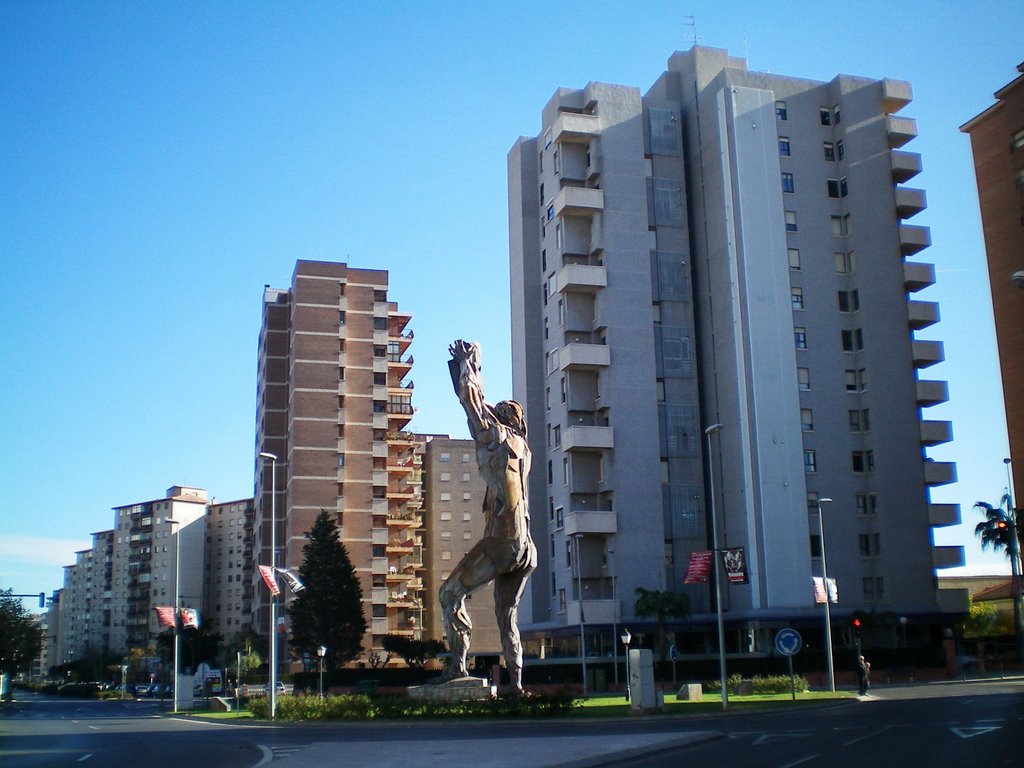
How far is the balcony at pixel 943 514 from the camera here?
73438mm

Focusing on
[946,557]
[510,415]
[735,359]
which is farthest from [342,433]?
[510,415]

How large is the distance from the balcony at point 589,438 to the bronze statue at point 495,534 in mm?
34092

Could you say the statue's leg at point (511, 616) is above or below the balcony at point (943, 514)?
below

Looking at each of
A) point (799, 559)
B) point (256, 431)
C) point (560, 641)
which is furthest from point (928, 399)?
point (256, 431)

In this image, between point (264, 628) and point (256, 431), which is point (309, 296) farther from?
point (264, 628)

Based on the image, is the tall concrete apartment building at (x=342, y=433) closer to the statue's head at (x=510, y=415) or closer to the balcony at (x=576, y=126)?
the balcony at (x=576, y=126)

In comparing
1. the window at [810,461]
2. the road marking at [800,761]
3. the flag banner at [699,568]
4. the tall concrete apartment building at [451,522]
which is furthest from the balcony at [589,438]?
the road marking at [800,761]

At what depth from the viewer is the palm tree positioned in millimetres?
66375

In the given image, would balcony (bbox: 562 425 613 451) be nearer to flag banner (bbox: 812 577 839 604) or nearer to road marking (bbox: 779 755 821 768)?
flag banner (bbox: 812 577 839 604)

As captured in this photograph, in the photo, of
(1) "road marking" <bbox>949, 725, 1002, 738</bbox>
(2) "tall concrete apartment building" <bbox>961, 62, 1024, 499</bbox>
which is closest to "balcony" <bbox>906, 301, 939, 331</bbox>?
(2) "tall concrete apartment building" <bbox>961, 62, 1024, 499</bbox>

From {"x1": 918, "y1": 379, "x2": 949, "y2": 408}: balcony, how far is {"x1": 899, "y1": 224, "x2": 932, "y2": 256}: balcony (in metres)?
10.1

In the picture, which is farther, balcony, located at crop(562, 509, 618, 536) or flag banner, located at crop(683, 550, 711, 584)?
balcony, located at crop(562, 509, 618, 536)

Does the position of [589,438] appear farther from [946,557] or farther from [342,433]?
[342,433]

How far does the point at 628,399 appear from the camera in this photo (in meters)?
73.6
